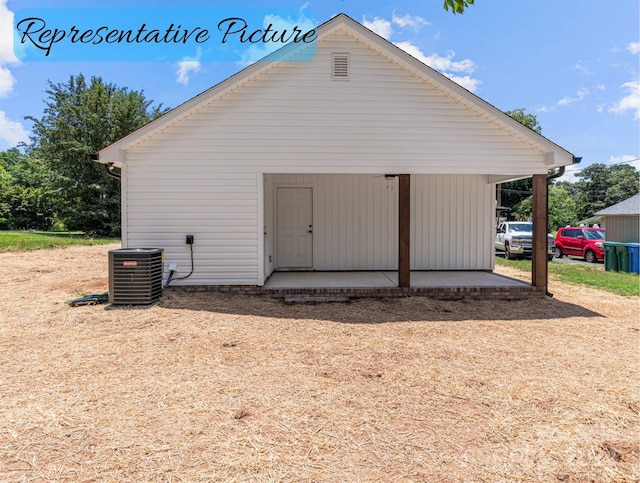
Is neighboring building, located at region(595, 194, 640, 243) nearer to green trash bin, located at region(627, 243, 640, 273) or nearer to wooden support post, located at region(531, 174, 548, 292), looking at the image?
green trash bin, located at region(627, 243, 640, 273)

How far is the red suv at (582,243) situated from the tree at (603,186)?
117 feet

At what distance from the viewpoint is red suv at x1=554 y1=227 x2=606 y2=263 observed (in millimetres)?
16609

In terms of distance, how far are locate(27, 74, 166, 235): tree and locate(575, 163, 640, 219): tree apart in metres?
49.6

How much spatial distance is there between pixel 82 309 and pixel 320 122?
5.25 metres

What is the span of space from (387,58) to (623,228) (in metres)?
17.3

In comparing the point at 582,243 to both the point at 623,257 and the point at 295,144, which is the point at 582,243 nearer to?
the point at 623,257

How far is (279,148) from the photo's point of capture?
7629mm

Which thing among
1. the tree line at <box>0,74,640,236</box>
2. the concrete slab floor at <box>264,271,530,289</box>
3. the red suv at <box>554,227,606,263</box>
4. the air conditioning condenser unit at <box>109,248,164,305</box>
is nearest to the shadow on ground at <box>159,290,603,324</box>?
the air conditioning condenser unit at <box>109,248,164,305</box>

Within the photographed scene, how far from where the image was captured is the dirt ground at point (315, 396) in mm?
2486

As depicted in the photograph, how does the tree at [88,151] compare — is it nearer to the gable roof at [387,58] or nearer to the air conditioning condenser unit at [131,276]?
the gable roof at [387,58]

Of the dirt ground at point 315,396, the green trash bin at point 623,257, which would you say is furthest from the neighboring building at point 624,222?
the dirt ground at point 315,396

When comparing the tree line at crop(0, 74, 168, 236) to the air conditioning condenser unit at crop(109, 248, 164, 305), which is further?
the tree line at crop(0, 74, 168, 236)

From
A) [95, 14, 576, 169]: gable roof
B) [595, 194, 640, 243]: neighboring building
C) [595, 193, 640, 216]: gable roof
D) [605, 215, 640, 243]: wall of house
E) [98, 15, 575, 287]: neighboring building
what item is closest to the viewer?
[95, 14, 576, 169]: gable roof

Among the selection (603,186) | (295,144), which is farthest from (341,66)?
(603,186)
